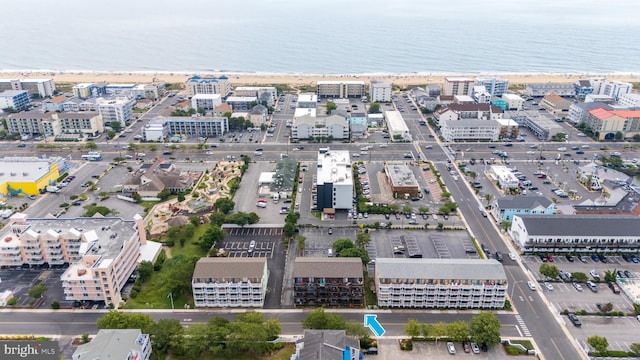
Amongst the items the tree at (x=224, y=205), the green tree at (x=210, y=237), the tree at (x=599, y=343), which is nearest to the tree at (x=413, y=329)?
the tree at (x=599, y=343)

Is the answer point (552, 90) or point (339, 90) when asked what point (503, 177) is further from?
point (552, 90)

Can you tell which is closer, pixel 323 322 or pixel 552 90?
pixel 323 322

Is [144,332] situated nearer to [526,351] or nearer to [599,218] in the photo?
[526,351]

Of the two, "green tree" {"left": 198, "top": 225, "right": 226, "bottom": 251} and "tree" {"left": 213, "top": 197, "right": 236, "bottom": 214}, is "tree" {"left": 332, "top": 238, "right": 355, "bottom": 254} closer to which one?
"green tree" {"left": 198, "top": 225, "right": 226, "bottom": 251}

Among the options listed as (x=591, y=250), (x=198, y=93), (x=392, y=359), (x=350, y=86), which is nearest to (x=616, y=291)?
(x=591, y=250)

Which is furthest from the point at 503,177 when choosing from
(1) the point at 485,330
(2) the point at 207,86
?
(2) the point at 207,86

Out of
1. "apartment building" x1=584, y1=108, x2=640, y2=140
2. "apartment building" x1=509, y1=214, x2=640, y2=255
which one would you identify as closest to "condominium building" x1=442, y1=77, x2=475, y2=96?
"apartment building" x1=584, y1=108, x2=640, y2=140

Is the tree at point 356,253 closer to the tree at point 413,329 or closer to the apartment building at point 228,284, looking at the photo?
the apartment building at point 228,284
